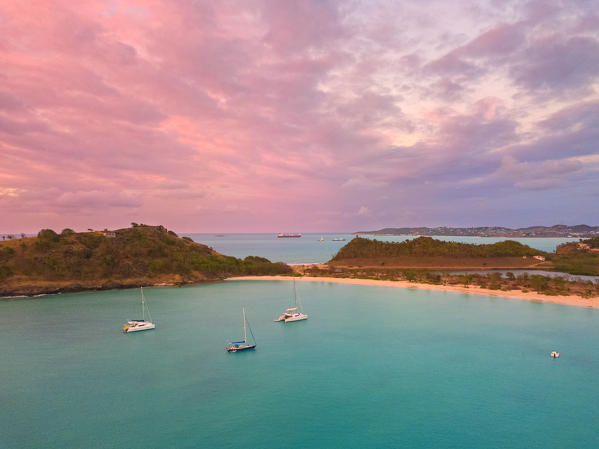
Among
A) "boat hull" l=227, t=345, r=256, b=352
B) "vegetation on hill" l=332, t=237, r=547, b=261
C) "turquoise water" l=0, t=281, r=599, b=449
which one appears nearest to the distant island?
"vegetation on hill" l=332, t=237, r=547, b=261

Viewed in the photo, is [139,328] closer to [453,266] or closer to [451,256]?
[453,266]

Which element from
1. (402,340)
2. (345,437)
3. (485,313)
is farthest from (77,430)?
(485,313)

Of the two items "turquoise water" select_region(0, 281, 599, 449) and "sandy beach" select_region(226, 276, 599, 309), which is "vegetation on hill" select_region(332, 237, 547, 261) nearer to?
"sandy beach" select_region(226, 276, 599, 309)

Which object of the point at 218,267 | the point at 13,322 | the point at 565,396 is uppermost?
the point at 218,267

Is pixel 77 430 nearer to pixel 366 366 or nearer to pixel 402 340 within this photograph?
pixel 366 366

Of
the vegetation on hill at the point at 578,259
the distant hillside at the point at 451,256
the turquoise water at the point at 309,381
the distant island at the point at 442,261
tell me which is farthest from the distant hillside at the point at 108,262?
the vegetation on hill at the point at 578,259

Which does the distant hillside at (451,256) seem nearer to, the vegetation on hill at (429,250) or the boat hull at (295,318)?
the vegetation on hill at (429,250)
